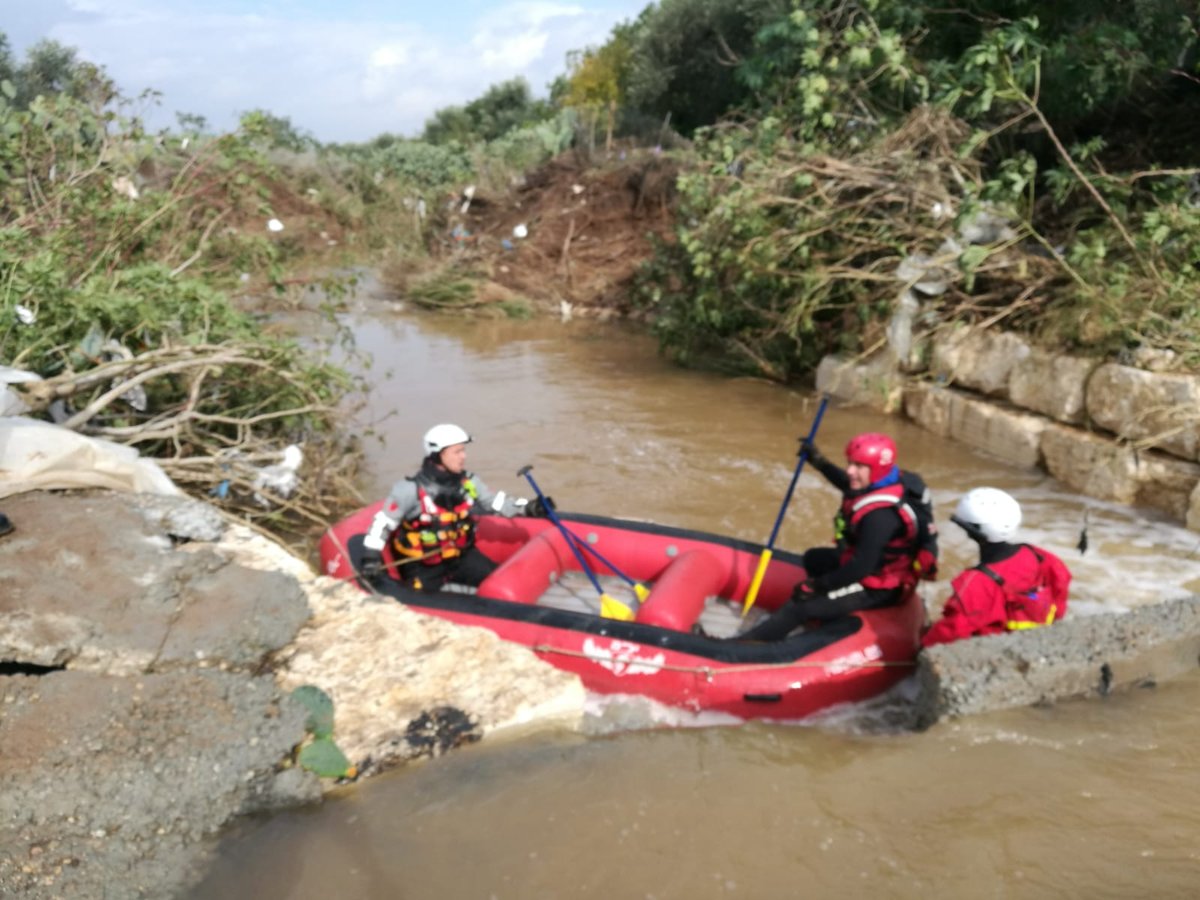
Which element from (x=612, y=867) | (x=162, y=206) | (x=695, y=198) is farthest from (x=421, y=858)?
(x=695, y=198)

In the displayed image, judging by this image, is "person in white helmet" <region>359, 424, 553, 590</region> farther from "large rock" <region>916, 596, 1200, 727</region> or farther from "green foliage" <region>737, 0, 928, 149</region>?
"green foliage" <region>737, 0, 928, 149</region>

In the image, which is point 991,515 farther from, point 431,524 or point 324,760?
point 324,760

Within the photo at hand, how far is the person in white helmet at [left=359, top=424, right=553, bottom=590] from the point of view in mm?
4730

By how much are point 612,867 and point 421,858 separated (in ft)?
2.14

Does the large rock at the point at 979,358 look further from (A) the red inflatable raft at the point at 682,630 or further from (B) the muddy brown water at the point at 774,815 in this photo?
(B) the muddy brown water at the point at 774,815

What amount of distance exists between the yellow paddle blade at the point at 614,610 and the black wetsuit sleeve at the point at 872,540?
3.72ft

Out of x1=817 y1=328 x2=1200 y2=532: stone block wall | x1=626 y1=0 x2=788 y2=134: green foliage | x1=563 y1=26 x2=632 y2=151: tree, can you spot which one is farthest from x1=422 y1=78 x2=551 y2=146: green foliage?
x1=817 y1=328 x2=1200 y2=532: stone block wall

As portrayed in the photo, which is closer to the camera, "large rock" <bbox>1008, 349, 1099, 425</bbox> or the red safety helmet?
the red safety helmet

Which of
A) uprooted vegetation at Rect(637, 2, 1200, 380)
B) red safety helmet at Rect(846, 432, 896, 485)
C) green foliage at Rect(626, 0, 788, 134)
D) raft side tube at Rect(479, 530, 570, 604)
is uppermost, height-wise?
green foliage at Rect(626, 0, 788, 134)

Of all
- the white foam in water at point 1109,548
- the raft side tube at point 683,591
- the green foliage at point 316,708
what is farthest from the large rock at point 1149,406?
the green foliage at point 316,708

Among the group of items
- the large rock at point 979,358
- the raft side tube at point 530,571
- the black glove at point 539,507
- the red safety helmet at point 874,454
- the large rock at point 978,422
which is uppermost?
the large rock at point 979,358

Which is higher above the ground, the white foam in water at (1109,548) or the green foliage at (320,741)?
the white foam in water at (1109,548)

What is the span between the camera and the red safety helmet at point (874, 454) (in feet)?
14.2

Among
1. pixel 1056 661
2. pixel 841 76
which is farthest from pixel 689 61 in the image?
pixel 1056 661
